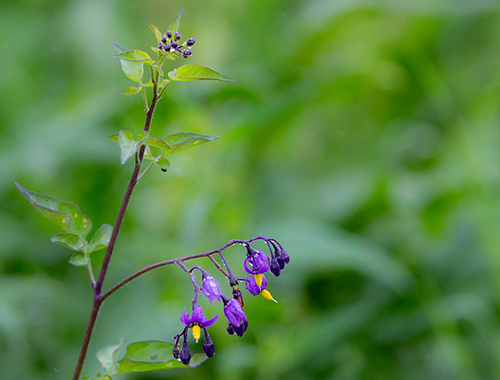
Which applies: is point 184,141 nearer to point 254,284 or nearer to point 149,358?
point 254,284

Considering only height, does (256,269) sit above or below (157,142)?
below

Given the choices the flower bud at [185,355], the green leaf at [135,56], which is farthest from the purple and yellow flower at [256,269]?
the green leaf at [135,56]

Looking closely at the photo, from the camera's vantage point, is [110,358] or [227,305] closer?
[227,305]

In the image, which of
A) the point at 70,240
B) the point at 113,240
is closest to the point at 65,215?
the point at 70,240

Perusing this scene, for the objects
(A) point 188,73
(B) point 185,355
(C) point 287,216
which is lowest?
(B) point 185,355

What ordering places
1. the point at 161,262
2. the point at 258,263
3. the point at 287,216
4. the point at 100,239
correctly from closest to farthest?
the point at 161,262 → the point at 258,263 → the point at 100,239 → the point at 287,216

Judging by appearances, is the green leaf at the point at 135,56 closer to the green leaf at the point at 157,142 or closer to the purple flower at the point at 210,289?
the green leaf at the point at 157,142
